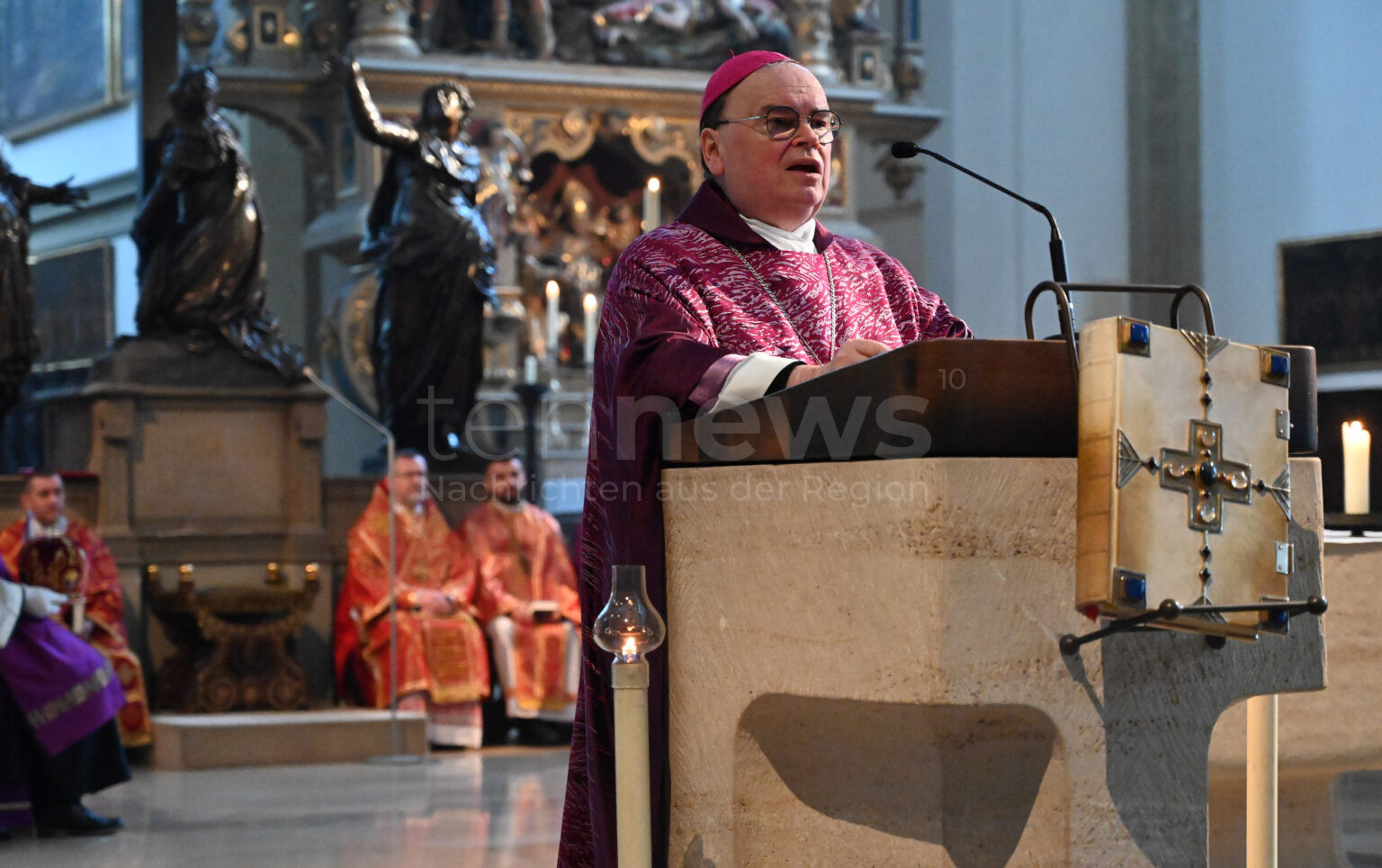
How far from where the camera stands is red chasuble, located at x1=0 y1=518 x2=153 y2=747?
8406 millimetres

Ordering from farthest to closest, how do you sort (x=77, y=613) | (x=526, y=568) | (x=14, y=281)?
1. (x=526, y=568)
2. (x=14, y=281)
3. (x=77, y=613)

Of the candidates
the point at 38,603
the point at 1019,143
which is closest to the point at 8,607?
the point at 38,603

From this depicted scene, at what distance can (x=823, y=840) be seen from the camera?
2393 mm

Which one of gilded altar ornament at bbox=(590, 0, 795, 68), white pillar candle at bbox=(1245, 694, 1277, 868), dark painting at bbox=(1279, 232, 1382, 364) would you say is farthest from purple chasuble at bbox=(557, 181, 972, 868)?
dark painting at bbox=(1279, 232, 1382, 364)

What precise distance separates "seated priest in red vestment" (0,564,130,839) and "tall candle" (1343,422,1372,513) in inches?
169

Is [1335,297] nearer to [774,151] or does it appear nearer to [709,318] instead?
[774,151]

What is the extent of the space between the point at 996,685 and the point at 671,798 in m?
0.56

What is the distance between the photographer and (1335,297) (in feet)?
46.2

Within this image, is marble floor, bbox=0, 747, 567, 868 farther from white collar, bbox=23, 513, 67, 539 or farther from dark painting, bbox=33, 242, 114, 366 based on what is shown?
dark painting, bbox=33, 242, 114, 366

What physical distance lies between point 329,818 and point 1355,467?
12.6ft

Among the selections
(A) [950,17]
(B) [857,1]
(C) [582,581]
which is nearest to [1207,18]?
(A) [950,17]

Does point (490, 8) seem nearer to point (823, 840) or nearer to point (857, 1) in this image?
point (857, 1)

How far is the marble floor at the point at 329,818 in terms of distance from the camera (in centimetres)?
547

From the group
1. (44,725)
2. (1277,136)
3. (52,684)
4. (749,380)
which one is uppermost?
(1277,136)
